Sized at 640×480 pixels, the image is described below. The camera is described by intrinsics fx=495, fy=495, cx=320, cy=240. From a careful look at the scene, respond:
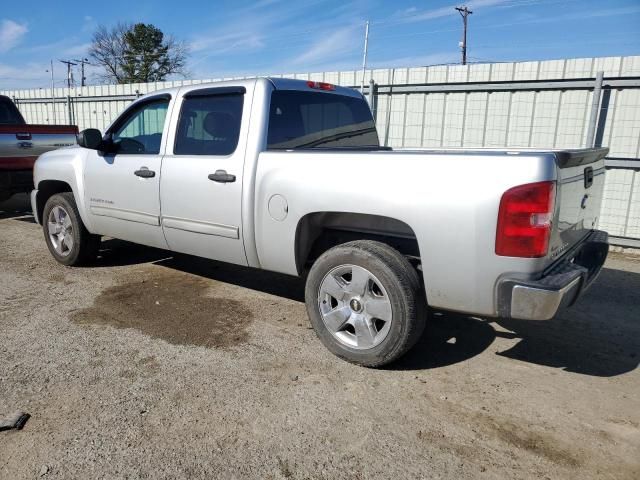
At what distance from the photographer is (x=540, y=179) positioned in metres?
2.57

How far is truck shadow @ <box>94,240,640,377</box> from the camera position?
353 cm

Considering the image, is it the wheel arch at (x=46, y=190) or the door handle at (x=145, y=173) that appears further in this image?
the wheel arch at (x=46, y=190)

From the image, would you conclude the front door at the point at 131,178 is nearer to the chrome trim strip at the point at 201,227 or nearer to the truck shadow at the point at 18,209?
the chrome trim strip at the point at 201,227

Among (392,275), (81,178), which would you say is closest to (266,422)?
(392,275)

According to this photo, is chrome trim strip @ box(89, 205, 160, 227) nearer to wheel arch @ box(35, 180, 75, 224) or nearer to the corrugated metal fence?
wheel arch @ box(35, 180, 75, 224)

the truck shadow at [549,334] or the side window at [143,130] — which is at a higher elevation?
the side window at [143,130]

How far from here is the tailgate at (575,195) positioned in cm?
279

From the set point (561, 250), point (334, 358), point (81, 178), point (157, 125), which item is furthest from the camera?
point (81, 178)

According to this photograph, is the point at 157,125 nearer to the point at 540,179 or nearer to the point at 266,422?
the point at 266,422

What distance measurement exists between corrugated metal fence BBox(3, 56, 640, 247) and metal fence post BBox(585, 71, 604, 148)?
3 cm

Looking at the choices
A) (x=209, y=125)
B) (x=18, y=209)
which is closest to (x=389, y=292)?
(x=209, y=125)

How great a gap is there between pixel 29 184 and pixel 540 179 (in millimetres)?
7957

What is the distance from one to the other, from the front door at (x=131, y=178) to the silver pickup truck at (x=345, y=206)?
0.02 meters

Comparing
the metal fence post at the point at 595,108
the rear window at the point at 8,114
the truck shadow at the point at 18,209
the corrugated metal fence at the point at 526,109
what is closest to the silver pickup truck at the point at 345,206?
→ the corrugated metal fence at the point at 526,109
